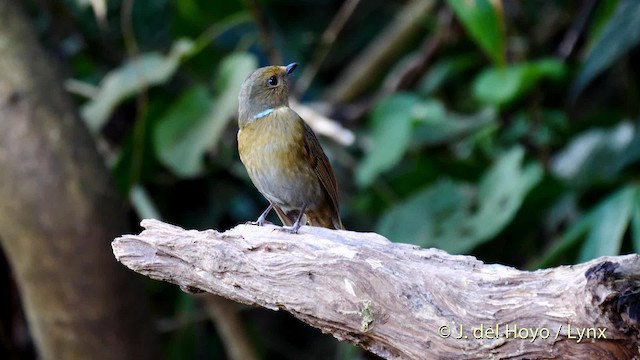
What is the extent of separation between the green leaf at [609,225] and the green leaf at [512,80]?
2.67 ft

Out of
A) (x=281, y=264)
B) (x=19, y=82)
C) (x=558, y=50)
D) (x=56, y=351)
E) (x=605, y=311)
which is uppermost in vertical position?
(x=558, y=50)

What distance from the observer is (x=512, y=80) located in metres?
4.87

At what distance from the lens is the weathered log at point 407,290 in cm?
219

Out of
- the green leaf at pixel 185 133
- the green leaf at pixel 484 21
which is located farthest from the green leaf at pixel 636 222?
the green leaf at pixel 185 133

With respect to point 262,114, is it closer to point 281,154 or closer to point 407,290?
point 281,154

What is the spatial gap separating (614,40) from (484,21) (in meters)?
0.79

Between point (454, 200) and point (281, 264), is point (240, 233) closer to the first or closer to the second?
point (281, 264)

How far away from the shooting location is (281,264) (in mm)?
2730

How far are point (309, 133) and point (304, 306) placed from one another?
1356 mm

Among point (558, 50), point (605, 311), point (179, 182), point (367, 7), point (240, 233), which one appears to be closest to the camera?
point (605, 311)

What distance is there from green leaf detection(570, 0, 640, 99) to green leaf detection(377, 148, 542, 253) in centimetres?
60

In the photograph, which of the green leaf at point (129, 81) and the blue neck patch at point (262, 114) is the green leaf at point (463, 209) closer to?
the blue neck patch at point (262, 114)

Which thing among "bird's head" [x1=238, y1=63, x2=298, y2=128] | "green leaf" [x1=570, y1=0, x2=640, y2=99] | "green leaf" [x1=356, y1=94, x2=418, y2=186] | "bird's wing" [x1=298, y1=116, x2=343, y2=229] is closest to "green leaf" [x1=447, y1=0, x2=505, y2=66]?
"green leaf" [x1=570, y1=0, x2=640, y2=99]

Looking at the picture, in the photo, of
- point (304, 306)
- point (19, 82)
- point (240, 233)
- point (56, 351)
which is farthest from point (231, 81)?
point (304, 306)
